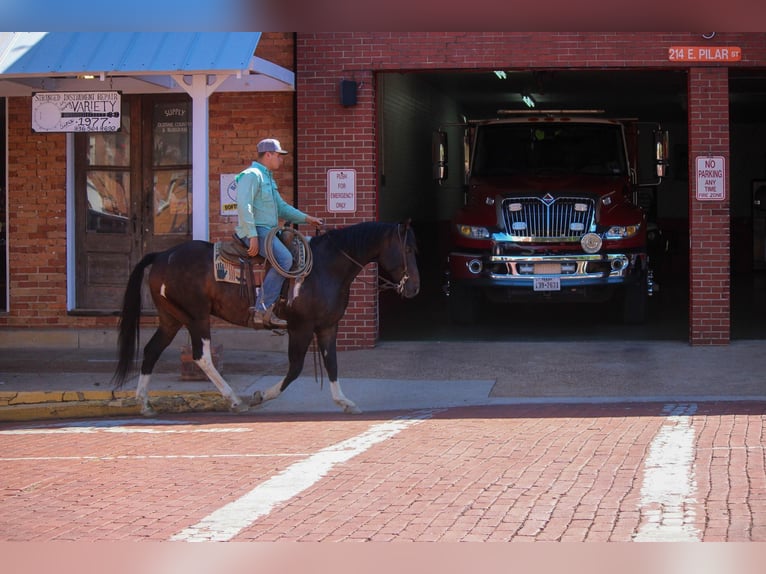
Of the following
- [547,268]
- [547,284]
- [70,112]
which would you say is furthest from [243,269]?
[547,268]

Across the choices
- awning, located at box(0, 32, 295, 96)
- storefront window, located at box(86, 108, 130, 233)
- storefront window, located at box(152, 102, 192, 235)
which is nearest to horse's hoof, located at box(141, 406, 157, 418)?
awning, located at box(0, 32, 295, 96)

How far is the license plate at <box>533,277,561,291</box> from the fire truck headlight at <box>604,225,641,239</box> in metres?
1.02

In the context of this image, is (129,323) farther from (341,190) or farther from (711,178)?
(711,178)

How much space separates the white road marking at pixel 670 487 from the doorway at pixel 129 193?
324 inches

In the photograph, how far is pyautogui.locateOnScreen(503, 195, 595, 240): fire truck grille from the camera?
51.2 ft

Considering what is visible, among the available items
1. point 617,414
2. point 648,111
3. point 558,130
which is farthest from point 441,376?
point 648,111

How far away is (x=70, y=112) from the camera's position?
1298 centimetres

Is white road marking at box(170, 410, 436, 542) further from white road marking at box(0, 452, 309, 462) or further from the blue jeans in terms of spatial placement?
the blue jeans

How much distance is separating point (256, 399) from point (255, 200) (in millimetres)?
1984

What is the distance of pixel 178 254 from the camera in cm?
1098

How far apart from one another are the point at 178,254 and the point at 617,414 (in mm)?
4391

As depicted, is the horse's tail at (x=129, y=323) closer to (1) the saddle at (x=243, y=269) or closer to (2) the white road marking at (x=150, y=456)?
(1) the saddle at (x=243, y=269)

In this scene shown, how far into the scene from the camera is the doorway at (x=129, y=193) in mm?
15664
